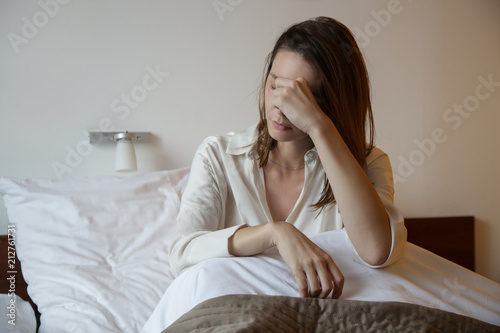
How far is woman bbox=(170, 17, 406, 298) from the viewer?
99 centimetres

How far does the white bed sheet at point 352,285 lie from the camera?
2.80 feet

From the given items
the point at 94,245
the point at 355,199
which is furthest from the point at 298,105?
the point at 94,245

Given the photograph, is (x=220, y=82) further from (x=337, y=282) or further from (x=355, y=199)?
(x=337, y=282)

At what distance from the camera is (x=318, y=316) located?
734mm

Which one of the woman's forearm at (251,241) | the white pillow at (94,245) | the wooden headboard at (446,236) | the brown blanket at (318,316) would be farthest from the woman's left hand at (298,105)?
the wooden headboard at (446,236)

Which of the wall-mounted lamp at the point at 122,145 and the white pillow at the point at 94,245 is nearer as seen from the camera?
the white pillow at the point at 94,245

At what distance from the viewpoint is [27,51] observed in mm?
1696

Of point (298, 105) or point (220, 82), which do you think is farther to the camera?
point (220, 82)

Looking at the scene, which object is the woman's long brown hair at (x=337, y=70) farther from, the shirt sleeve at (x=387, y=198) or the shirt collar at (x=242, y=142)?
the shirt collar at (x=242, y=142)

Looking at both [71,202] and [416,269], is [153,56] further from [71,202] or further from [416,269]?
[416,269]

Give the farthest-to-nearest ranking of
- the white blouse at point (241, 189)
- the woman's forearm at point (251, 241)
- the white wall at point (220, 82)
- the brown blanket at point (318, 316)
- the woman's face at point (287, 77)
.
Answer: the white wall at point (220, 82) → the white blouse at point (241, 189) → the woman's face at point (287, 77) → the woman's forearm at point (251, 241) → the brown blanket at point (318, 316)

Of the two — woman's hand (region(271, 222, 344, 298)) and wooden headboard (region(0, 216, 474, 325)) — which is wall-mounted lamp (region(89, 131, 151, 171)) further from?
wooden headboard (region(0, 216, 474, 325))

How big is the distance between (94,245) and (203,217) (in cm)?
39

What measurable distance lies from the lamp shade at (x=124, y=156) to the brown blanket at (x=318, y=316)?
109 centimetres
